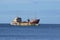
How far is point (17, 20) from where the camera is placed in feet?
393

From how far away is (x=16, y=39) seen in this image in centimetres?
5191

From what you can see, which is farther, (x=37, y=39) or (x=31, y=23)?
(x=31, y=23)

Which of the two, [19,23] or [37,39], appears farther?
[19,23]

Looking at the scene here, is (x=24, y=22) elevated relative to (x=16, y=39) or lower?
lower

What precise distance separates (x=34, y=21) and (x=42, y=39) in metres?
63.7

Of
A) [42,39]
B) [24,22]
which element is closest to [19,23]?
[24,22]

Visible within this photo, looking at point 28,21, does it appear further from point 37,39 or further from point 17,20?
point 37,39

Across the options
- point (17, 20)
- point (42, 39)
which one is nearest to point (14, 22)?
point (17, 20)

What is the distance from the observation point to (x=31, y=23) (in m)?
119

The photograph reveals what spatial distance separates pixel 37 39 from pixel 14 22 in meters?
70.6

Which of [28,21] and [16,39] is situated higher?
[16,39]

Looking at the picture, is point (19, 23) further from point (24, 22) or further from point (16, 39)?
point (16, 39)

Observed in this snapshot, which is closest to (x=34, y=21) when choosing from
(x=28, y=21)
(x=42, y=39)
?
(x=28, y=21)

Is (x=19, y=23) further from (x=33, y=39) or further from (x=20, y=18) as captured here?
(x=33, y=39)
